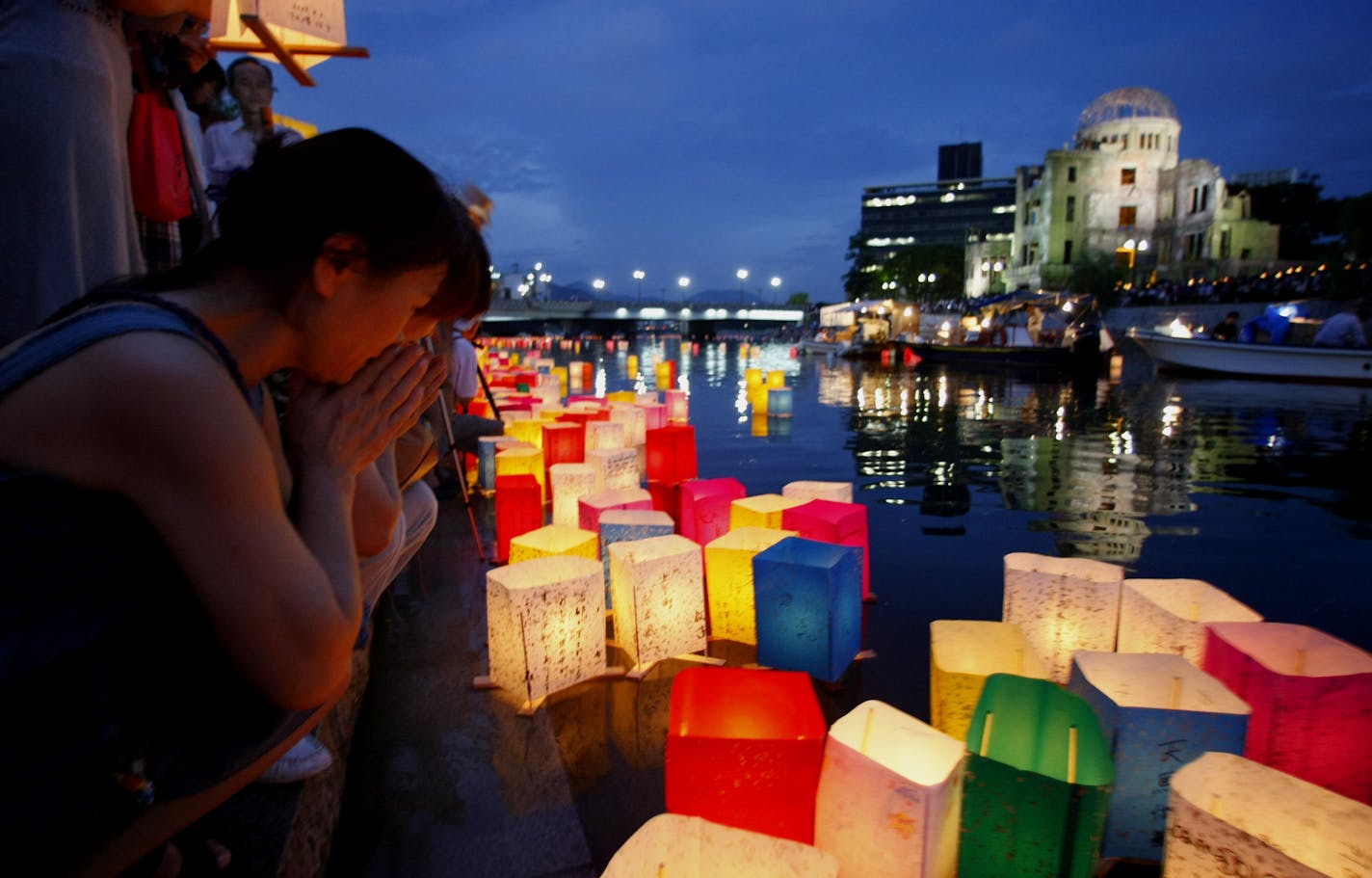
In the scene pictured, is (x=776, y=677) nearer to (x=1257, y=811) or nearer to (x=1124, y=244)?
(x=1257, y=811)

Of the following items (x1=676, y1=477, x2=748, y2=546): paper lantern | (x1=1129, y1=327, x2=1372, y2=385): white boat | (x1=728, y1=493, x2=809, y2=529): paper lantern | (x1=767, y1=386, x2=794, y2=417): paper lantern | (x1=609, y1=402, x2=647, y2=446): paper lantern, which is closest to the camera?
(x1=728, y1=493, x2=809, y2=529): paper lantern

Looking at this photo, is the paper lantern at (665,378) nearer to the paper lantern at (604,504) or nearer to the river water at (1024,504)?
the river water at (1024,504)

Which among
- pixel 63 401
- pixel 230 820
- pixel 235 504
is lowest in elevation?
pixel 230 820

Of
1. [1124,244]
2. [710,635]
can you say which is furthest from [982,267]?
[710,635]

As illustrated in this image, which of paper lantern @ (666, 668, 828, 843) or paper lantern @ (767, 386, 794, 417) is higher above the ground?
paper lantern @ (767, 386, 794, 417)

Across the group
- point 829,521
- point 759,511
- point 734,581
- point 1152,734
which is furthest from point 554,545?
point 1152,734

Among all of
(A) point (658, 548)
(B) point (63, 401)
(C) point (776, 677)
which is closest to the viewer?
(B) point (63, 401)

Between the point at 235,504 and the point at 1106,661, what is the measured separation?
210cm

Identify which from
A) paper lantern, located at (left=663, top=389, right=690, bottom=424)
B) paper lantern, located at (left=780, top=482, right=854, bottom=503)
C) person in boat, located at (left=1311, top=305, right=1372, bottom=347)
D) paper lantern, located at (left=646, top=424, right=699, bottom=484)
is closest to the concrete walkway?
paper lantern, located at (left=780, top=482, right=854, bottom=503)

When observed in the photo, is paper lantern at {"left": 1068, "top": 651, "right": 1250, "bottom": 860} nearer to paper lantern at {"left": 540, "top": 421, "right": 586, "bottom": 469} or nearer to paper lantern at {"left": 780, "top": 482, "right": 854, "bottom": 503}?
paper lantern at {"left": 780, "top": 482, "right": 854, "bottom": 503}

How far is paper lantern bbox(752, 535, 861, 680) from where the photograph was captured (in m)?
2.68

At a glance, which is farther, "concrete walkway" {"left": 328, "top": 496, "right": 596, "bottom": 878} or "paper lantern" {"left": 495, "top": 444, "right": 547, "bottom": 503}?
"paper lantern" {"left": 495, "top": 444, "right": 547, "bottom": 503}

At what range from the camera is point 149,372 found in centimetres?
88

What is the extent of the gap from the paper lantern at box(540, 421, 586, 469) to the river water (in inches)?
59.2
